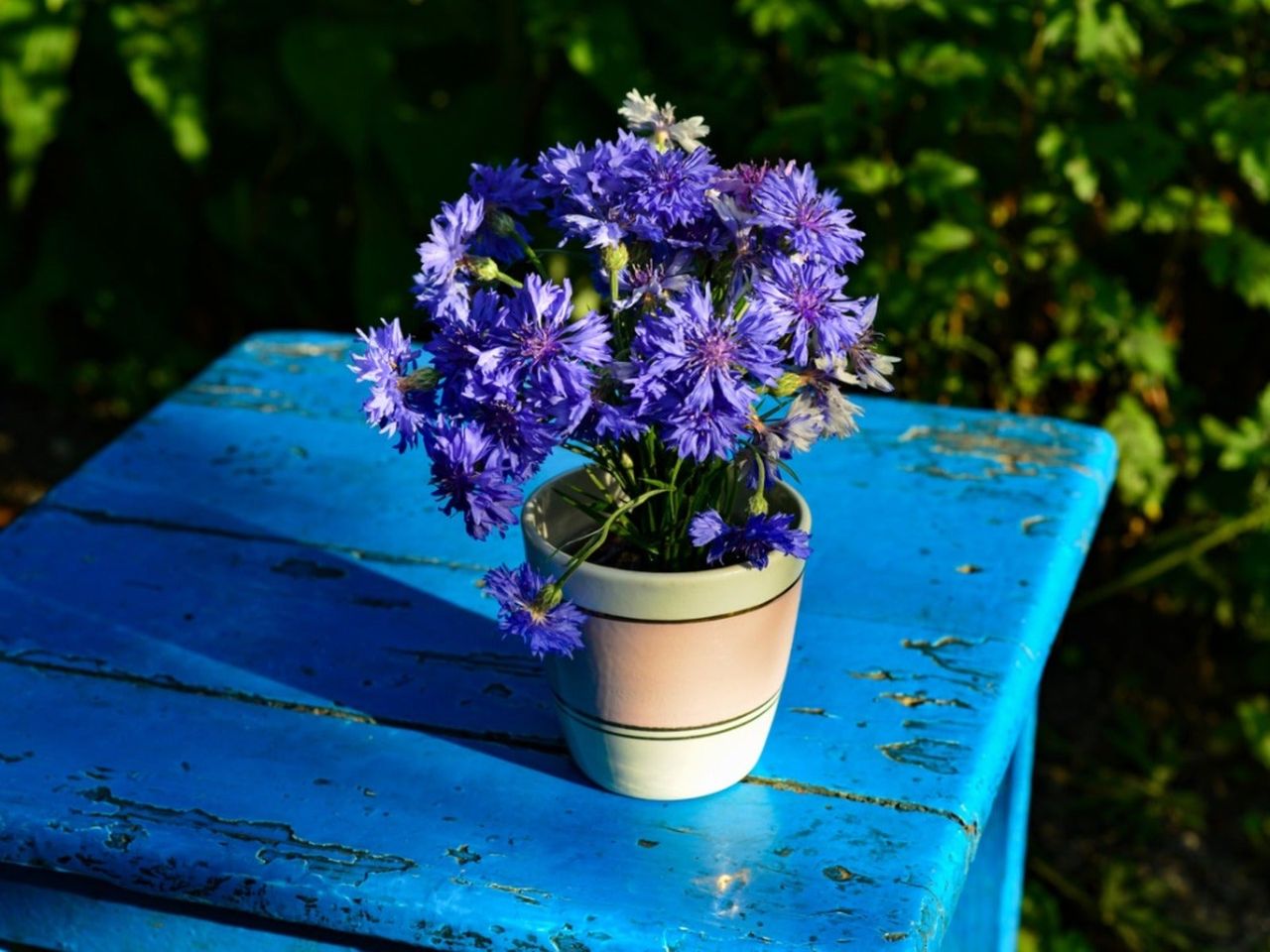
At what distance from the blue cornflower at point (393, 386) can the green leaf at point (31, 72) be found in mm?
2072

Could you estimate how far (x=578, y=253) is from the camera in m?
0.90

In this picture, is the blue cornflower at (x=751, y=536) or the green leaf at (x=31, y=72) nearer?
the blue cornflower at (x=751, y=536)

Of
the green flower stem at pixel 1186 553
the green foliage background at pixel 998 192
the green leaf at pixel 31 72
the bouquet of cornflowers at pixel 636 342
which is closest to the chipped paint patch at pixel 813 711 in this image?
the bouquet of cornflowers at pixel 636 342

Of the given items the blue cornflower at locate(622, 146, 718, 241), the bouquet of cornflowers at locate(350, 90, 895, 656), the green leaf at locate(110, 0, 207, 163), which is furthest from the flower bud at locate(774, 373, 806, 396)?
the green leaf at locate(110, 0, 207, 163)

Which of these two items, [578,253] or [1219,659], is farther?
[1219,659]

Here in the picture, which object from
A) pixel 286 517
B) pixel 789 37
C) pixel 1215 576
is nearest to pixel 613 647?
pixel 286 517

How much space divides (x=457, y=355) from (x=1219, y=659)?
1.94 m

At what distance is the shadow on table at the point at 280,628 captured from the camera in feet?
3.67

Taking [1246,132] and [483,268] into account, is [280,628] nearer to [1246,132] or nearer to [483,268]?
[483,268]

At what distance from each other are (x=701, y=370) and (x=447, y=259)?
17 centimetres

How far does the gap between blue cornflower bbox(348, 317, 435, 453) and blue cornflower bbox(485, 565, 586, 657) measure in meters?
0.10

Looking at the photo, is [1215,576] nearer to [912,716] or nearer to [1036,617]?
[1036,617]

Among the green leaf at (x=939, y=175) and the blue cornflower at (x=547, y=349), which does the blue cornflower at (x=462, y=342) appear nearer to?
the blue cornflower at (x=547, y=349)

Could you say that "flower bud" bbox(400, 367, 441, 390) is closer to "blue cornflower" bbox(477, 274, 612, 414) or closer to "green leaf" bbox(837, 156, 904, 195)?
"blue cornflower" bbox(477, 274, 612, 414)
